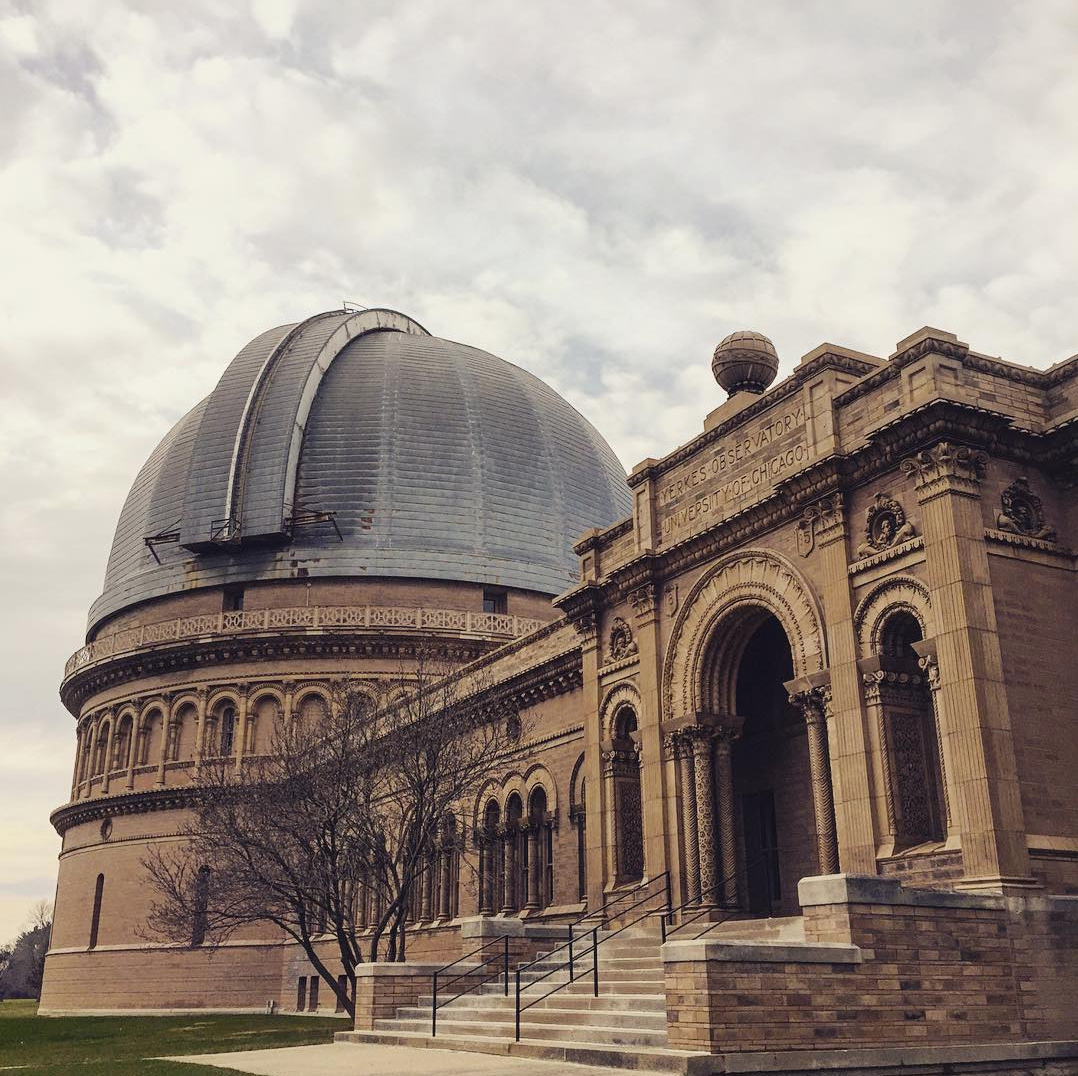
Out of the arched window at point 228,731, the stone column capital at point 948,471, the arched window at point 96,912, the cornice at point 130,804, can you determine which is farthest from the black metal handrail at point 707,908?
the arched window at point 96,912

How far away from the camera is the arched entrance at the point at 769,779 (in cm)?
2198

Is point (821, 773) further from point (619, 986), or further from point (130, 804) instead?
point (130, 804)

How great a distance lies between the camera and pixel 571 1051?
14.4m

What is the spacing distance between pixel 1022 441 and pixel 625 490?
3966cm

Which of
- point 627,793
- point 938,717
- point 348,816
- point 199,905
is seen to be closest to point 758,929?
point 938,717

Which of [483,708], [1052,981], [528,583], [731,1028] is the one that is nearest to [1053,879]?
[1052,981]

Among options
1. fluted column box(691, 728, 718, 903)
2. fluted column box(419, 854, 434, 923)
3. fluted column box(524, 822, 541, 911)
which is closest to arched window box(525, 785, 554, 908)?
fluted column box(524, 822, 541, 911)

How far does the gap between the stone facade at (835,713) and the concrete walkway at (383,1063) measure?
1.67 metres

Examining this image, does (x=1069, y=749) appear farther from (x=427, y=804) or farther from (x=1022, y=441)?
(x=427, y=804)

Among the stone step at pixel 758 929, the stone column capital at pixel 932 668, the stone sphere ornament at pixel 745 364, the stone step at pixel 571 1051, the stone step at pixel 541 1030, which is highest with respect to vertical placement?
the stone sphere ornament at pixel 745 364

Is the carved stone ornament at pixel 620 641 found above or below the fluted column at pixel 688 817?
above

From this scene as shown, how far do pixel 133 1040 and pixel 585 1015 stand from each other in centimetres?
1405

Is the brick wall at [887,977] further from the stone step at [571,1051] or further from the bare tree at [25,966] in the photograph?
the bare tree at [25,966]

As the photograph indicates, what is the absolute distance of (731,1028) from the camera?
13031 mm
